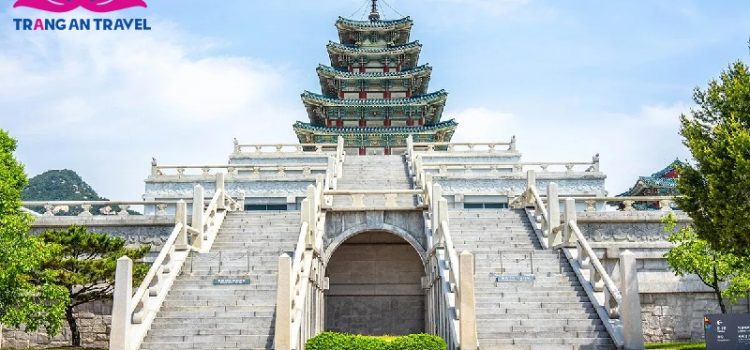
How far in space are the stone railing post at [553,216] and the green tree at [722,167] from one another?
498 centimetres

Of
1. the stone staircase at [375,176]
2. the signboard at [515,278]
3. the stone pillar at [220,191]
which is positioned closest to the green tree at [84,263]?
the stone pillar at [220,191]

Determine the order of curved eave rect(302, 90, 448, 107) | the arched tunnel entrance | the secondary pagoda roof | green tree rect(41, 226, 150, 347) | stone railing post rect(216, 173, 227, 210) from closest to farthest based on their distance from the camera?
green tree rect(41, 226, 150, 347), stone railing post rect(216, 173, 227, 210), the arched tunnel entrance, the secondary pagoda roof, curved eave rect(302, 90, 448, 107)

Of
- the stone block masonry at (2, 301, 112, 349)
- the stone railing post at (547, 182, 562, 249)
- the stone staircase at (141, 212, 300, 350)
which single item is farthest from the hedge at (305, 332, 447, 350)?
the stone block masonry at (2, 301, 112, 349)

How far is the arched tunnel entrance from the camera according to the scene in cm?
2588

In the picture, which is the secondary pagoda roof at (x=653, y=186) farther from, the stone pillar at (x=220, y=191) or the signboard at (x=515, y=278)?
the stone pillar at (x=220, y=191)

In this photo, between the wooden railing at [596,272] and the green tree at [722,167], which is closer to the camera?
the green tree at [722,167]

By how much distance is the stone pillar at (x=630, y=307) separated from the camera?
14.5 m

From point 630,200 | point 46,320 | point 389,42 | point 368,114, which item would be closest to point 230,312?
point 46,320

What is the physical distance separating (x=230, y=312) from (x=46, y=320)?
3.97 meters

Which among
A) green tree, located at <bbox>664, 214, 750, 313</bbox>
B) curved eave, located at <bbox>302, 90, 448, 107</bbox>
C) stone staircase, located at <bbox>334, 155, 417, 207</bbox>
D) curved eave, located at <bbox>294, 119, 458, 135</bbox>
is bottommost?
green tree, located at <bbox>664, 214, 750, 313</bbox>

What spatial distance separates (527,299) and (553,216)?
11.8ft

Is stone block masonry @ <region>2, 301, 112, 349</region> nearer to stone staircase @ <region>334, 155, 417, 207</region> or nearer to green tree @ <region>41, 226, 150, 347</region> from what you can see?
green tree @ <region>41, 226, 150, 347</region>

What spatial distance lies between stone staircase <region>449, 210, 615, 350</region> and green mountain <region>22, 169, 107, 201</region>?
71699 mm

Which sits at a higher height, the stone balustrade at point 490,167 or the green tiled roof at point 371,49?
the green tiled roof at point 371,49
